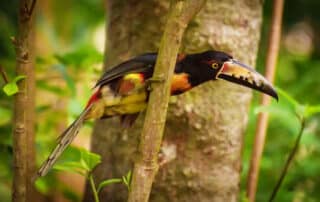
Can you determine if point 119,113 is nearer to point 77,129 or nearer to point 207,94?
point 77,129

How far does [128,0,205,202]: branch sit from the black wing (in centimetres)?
8

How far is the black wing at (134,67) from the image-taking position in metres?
0.91

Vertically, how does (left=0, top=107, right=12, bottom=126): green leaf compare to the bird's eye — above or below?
below

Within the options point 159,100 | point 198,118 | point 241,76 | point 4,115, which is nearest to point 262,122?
point 198,118

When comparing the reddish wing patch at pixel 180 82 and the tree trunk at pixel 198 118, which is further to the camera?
the tree trunk at pixel 198 118

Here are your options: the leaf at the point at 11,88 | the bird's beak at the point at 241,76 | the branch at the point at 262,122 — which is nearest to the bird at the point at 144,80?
the bird's beak at the point at 241,76

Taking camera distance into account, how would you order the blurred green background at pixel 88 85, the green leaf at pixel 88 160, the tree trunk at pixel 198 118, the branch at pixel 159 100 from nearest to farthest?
the branch at pixel 159 100, the green leaf at pixel 88 160, the tree trunk at pixel 198 118, the blurred green background at pixel 88 85

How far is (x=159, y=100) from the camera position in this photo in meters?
0.82

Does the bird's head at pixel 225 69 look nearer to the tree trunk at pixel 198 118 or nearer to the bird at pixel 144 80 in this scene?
the bird at pixel 144 80

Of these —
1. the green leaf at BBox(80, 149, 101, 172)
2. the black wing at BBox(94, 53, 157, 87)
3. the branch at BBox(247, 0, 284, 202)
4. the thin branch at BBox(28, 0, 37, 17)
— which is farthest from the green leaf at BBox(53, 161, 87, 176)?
the branch at BBox(247, 0, 284, 202)

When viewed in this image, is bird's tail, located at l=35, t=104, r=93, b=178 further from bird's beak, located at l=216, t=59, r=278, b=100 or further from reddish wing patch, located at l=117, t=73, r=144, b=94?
bird's beak, located at l=216, t=59, r=278, b=100

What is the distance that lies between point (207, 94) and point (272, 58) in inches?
9.0

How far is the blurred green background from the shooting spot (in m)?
1.43

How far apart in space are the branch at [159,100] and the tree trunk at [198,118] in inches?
10.6
